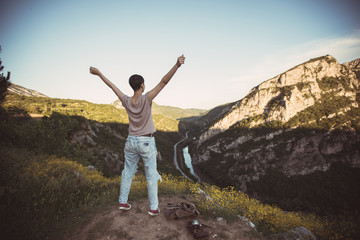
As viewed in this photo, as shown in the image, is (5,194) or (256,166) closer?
(5,194)

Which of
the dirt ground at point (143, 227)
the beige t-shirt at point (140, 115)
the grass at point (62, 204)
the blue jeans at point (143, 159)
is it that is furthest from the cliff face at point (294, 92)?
the beige t-shirt at point (140, 115)

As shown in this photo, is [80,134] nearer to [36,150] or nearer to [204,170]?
[36,150]

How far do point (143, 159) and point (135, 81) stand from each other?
6.53ft

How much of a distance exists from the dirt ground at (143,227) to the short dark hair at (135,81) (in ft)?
11.4

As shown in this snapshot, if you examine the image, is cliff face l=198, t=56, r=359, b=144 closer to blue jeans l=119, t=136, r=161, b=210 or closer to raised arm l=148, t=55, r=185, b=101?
blue jeans l=119, t=136, r=161, b=210

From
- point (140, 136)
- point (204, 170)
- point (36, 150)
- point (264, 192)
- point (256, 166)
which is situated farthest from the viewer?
point (204, 170)

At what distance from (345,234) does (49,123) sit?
69.2ft

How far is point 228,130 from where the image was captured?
407ft

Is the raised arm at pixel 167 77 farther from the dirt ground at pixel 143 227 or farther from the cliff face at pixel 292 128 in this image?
the cliff face at pixel 292 128

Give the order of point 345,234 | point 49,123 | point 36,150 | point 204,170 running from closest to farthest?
1. point 345,234
2. point 36,150
3. point 49,123
4. point 204,170

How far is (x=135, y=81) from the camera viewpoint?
3.53 meters

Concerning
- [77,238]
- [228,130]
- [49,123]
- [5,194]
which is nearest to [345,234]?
[77,238]

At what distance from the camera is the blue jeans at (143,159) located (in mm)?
3631

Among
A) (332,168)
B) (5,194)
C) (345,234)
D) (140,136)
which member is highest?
(140,136)
